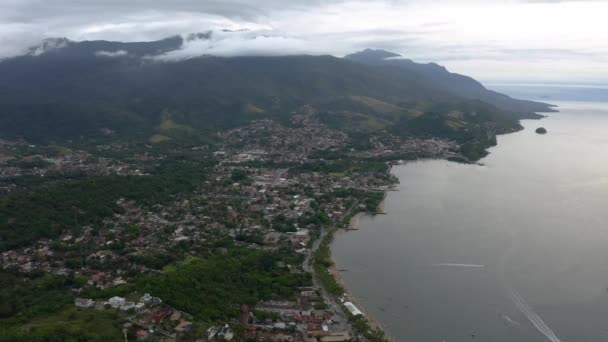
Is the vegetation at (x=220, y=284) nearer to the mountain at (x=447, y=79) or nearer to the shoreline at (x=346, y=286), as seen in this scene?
the shoreline at (x=346, y=286)

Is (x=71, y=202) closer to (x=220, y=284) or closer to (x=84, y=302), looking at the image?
(x=84, y=302)

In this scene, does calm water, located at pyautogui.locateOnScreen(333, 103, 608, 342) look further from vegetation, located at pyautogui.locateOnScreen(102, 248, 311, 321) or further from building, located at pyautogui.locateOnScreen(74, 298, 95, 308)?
building, located at pyautogui.locateOnScreen(74, 298, 95, 308)

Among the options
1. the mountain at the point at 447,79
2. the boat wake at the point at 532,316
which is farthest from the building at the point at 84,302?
the mountain at the point at 447,79

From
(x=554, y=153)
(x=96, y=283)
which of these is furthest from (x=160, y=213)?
(x=554, y=153)

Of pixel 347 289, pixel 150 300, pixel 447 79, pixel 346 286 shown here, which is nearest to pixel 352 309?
pixel 347 289

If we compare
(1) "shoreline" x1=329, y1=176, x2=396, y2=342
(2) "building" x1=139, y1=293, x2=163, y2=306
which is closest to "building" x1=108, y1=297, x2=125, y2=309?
(2) "building" x1=139, y1=293, x2=163, y2=306

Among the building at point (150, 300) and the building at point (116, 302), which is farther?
the building at point (150, 300)
